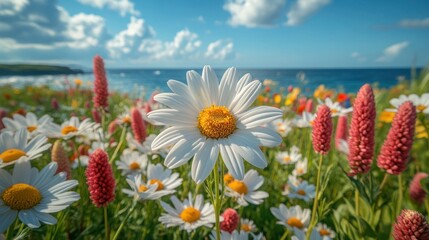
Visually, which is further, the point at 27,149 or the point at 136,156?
the point at 136,156

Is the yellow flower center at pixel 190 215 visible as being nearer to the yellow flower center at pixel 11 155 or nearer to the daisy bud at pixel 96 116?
the yellow flower center at pixel 11 155

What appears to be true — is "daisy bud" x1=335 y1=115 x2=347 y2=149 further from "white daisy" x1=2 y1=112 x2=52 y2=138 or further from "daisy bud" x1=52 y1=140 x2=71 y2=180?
"white daisy" x1=2 y1=112 x2=52 y2=138

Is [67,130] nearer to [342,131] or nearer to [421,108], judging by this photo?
[342,131]

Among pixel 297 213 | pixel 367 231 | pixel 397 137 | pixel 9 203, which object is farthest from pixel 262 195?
pixel 9 203

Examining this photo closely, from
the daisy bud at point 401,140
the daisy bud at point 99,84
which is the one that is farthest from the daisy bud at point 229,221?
the daisy bud at point 99,84

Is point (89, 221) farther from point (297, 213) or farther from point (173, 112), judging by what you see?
point (297, 213)

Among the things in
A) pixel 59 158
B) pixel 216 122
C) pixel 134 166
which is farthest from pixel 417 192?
pixel 59 158
